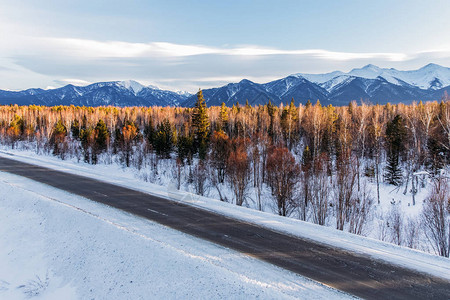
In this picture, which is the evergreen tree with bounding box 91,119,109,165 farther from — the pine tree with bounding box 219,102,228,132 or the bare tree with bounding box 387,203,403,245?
the bare tree with bounding box 387,203,403,245

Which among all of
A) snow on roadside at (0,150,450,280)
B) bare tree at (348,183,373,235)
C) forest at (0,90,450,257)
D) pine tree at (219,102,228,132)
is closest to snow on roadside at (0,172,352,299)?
snow on roadside at (0,150,450,280)

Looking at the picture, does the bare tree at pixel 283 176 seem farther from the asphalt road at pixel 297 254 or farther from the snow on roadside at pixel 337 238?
the asphalt road at pixel 297 254

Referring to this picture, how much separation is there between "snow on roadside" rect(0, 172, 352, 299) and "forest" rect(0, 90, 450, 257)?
15989mm

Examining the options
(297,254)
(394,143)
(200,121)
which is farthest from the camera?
(200,121)

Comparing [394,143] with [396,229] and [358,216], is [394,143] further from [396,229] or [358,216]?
[396,229]

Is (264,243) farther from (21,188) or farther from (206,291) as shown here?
(21,188)

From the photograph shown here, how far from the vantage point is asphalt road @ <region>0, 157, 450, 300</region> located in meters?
8.60

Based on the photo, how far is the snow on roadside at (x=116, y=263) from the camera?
344 inches

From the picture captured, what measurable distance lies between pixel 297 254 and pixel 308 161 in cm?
3256

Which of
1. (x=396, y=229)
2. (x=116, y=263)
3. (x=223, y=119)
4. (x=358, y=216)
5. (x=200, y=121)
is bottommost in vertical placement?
(x=358, y=216)

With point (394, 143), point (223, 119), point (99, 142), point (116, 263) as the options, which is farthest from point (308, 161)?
point (99, 142)

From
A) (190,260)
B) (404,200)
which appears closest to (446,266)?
(190,260)

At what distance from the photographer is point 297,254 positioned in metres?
10.8

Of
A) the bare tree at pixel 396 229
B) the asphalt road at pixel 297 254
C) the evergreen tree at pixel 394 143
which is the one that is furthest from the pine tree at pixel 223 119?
the asphalt road at pixel 297 254
